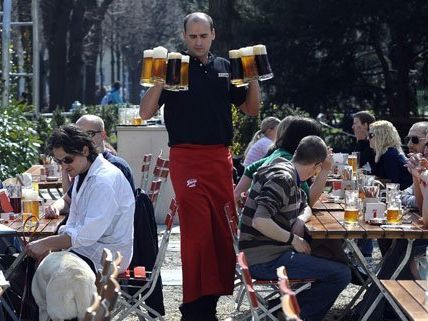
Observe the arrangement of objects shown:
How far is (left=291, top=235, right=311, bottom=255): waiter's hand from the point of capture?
6891 mm

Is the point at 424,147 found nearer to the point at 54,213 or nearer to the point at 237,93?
the point at 237,93

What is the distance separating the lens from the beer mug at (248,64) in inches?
276

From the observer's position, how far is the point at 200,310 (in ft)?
24.3

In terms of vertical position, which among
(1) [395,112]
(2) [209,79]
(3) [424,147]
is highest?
(2) [209,79]

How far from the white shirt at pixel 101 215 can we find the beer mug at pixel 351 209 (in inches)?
54.9

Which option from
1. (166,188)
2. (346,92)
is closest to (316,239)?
(166,188)

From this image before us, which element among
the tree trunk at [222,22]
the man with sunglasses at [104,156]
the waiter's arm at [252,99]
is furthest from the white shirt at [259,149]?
the tree trunk at [222,22]

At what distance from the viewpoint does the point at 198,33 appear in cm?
721

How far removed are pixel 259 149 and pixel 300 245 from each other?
391 centimetres

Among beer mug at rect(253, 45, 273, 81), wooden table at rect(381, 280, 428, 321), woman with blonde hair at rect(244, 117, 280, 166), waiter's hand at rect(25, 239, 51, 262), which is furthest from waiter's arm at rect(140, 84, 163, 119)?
woman with blonde hair at rect(244, 117, 280, 166)

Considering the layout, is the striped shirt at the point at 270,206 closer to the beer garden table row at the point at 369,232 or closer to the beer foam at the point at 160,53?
the beer garden table row at the point at 369,232

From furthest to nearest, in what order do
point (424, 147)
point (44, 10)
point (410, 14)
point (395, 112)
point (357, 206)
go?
point (44, 10) < point (395, 112) < point (410, 14) < point (424, 147) < point (357, 206)

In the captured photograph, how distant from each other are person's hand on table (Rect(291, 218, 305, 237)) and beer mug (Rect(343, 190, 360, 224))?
29 cm

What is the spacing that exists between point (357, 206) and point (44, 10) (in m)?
35.1
